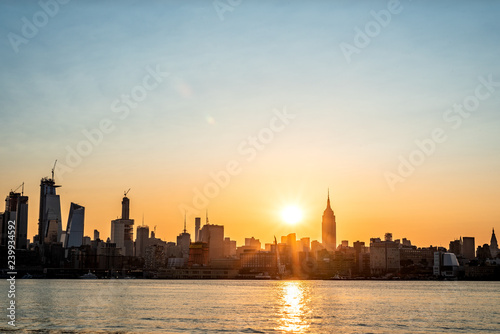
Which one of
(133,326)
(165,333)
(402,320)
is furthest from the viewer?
(402,320)

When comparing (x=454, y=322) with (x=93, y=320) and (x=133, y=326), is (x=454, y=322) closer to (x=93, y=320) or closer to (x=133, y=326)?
(x=133, y=326)

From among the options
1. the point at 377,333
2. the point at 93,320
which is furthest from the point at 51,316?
the point at 377,333

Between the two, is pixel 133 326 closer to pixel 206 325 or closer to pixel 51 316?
pixel 206 325

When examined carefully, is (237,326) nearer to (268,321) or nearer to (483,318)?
(268,321)

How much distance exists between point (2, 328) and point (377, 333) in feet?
161

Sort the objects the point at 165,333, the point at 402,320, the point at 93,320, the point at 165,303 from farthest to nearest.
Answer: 1. the point at 165,303
2. the point at 402,320
3. the point at 93,320
4. the point at 165,333

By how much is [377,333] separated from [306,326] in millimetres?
11529

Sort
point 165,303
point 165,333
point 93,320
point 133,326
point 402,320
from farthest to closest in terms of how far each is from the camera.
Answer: point 165,303 < point 402,320 < point 93,320 < point 133,326 < point 165,333

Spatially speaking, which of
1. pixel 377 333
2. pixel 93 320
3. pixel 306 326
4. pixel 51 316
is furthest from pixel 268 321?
pixel 51 316

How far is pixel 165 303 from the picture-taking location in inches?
5231

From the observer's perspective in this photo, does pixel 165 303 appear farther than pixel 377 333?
Yes

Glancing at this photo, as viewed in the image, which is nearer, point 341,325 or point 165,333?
point 165,333

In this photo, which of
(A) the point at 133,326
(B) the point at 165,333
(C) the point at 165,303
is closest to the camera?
(B) the point at 165,333

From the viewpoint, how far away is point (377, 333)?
83.7m
